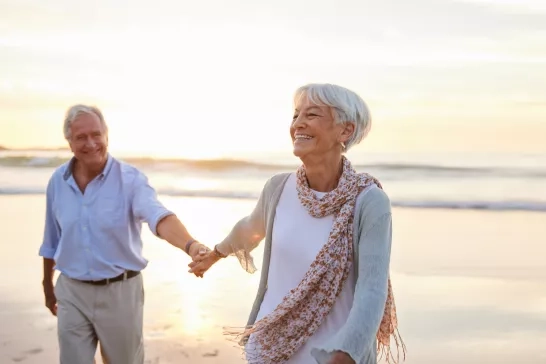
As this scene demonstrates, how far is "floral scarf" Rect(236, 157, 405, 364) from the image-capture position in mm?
3025

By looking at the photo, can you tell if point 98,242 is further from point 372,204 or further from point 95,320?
point 372,204

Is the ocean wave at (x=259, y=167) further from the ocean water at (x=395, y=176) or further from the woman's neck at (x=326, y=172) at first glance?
the woman's neck at (x=326, y=172)

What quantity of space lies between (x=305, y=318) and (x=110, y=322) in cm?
154

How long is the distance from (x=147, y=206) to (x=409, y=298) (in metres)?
4.10

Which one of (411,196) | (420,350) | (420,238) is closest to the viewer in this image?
(420,350)

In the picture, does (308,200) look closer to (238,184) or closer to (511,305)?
(511,305)

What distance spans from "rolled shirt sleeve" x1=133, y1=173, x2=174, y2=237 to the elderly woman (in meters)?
1.01

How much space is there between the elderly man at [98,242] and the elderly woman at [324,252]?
1.11 meters

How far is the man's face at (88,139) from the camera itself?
4.23 metres

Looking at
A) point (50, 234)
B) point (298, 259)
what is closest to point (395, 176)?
point (50, 234)

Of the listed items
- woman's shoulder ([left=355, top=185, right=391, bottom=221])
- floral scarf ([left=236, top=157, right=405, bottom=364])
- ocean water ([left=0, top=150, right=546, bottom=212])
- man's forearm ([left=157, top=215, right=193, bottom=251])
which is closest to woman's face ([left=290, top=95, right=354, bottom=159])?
floral scarf ([left=236, top=157, right=405, bottom=364])

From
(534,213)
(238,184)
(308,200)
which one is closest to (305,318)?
(308,200)

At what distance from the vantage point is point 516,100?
74.2ft

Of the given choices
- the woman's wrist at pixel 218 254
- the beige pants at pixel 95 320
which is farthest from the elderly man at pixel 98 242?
the woman's wrist at pixel 218 254
